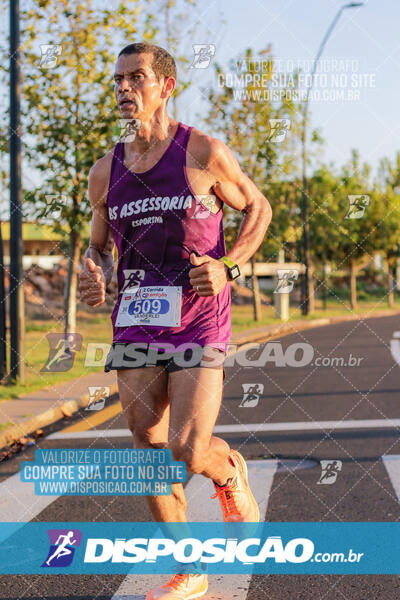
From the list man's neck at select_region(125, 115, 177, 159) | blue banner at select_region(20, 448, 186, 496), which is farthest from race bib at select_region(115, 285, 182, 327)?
blue banner at select_region(20, 448, 186, 496)

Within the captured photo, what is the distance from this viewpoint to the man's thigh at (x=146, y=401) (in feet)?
11.8

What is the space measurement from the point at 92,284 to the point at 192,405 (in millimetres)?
690

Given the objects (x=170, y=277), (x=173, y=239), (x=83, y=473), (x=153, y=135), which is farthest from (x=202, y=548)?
(x=83, y=473)

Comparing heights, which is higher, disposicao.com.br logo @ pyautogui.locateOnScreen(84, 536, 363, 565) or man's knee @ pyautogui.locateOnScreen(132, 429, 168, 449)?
man's knee @ pyautogui.locateOnScreen(132, 429, 168, 449)

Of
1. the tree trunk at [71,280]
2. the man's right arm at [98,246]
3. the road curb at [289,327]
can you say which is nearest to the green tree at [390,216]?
the road curb at [289,327]

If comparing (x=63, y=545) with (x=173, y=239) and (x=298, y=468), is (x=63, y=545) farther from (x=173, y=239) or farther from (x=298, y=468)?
(x=298, y=468)

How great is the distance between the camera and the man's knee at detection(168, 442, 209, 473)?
345cm

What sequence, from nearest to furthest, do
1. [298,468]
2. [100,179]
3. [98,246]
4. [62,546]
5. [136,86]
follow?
1. [136,86]
2. [100,179]
3. [98,246]
4. [62,546]
5. [298,468]

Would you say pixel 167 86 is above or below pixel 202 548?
above

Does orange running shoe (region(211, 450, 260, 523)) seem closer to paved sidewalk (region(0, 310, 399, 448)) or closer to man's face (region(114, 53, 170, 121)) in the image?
man's face (region(114, 53, 170, 121))

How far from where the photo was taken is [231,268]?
350 centimetres

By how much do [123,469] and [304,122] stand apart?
20241 millimetres

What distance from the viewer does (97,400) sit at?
9.67 metres

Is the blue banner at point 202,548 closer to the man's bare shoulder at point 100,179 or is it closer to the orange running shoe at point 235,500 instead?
the orange running shoe at point 235,500
